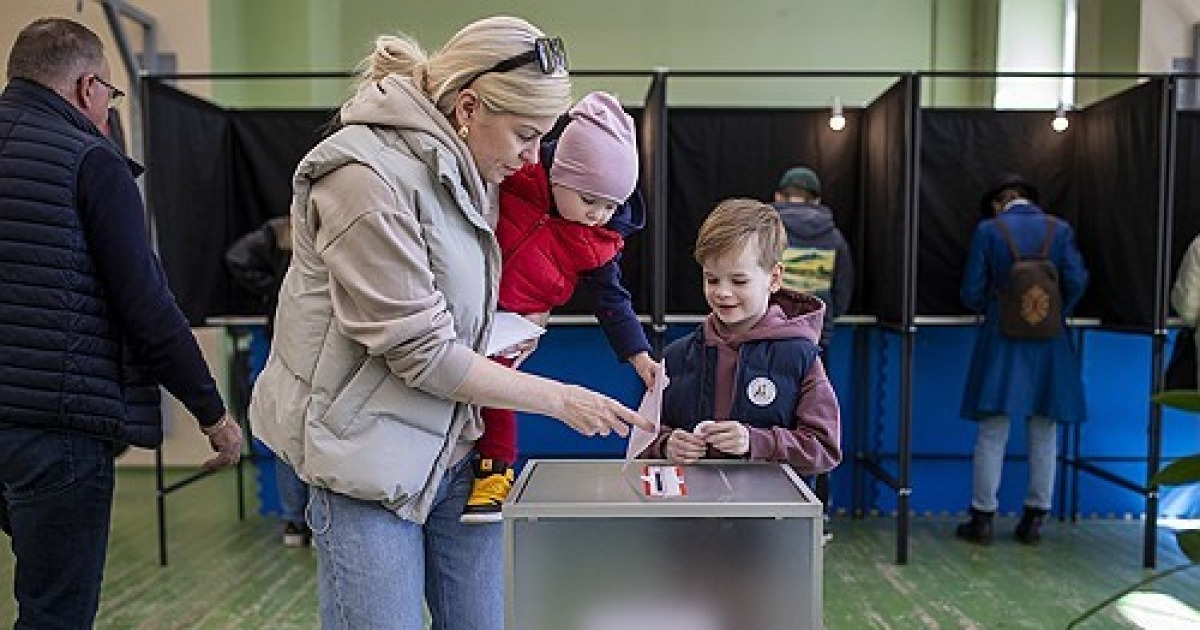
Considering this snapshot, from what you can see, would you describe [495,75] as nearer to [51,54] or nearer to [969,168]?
[51,54]

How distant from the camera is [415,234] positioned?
1.04 metres

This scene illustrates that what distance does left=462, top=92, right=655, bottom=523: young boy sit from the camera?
4.43 ft

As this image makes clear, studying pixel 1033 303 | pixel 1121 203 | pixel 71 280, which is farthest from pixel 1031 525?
pixel 71 280

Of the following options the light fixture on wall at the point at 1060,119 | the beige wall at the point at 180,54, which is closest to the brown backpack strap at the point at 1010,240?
the light fixture on wall at the point at 1060,119

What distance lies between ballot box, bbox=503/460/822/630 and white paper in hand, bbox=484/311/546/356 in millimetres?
215

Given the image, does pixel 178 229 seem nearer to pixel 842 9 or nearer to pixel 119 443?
pixel 119 443

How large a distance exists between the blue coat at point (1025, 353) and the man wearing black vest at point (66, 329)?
3.06 meters

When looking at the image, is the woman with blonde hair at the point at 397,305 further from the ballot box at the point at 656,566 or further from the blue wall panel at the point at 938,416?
the blue wall panel at the point at 938,416

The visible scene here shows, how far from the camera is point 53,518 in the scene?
65.6 inches

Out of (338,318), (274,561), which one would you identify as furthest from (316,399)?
(274,561)

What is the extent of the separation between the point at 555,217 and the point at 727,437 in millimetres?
422

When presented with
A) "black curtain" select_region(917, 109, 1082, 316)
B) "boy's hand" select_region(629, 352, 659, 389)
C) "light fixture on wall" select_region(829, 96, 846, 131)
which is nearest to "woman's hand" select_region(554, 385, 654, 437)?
"boy's hand" select_region(629, 352, 659, 389)

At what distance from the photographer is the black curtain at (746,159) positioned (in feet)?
13.9

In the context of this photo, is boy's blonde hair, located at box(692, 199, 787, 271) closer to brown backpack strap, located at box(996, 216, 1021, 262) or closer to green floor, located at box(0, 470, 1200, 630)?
green floor, located at box(0, 470, 1200, 630)
